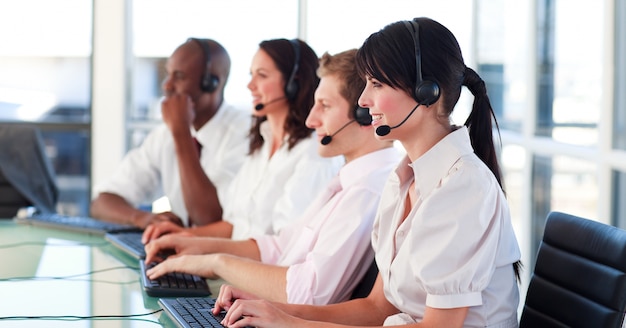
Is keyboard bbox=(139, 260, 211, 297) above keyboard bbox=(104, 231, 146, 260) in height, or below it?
below

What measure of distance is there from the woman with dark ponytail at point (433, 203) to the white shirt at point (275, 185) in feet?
2.32

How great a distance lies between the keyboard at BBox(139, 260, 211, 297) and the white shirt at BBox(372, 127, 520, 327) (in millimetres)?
538

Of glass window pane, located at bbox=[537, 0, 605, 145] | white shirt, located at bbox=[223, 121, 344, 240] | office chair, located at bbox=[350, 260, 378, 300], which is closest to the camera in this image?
office chair, located at bbox=[350, 260, 378, 300]

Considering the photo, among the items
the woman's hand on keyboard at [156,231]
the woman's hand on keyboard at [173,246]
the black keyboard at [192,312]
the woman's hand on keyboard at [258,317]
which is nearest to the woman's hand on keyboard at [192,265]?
the woman's hand on keyboard at [173,246]

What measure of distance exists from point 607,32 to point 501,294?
4.71ft

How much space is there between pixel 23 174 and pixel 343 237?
1.97 metres

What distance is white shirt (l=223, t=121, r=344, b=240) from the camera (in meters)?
2.31

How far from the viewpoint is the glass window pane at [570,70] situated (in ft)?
9.27

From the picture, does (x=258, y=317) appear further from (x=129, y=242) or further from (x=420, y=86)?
(x=129, y=242)

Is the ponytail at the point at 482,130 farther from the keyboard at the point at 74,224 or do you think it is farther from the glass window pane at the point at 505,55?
the glass window pane at the point at 505,55

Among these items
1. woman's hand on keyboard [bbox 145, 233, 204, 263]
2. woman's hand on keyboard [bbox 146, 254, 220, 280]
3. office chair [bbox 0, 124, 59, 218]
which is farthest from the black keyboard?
office chair [bbox 0, 124, 59, 218]

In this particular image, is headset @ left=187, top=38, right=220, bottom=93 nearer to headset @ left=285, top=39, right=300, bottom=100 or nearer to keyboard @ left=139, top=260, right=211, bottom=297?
headset @ left=285, top=39, right=300, bottom=100

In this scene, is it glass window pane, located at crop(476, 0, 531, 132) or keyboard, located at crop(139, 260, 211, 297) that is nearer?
keyboard, located at crop(139, 260, 211, 297)

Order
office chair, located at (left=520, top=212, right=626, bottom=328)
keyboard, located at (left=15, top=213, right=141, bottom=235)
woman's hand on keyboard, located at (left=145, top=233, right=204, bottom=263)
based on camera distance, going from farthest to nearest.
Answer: keyboard, located at (left=15, top=213, right=141, bottom=235), woman's hand on keyboard, located at (left=145, top=233, right=204, bottom=263), office chair, located at (left=520, top=212, right=626, bottom=328)
